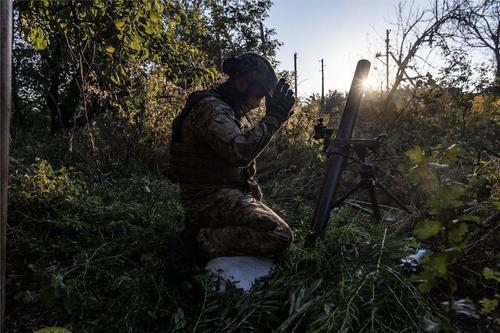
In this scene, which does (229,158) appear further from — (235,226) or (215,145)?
(235,226)

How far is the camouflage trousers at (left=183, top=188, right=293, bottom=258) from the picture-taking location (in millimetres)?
2633

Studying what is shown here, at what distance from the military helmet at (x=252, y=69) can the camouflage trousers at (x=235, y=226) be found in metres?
0.73

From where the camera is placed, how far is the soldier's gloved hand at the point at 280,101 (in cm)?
266

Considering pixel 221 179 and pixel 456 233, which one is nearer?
pixel 456 233

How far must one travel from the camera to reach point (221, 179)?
9.34ft

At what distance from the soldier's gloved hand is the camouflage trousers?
563 millimetres

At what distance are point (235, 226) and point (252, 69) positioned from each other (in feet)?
3.27

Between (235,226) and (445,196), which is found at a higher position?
(445,196)

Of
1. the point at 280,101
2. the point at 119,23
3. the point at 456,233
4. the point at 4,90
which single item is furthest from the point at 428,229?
the point at 119,23

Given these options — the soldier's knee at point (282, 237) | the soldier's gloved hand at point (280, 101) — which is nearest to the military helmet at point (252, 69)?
the soldier's gloved hand at point (280, 101)

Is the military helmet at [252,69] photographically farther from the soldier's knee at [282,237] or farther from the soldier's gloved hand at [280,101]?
the soldier's knee at [282,237]

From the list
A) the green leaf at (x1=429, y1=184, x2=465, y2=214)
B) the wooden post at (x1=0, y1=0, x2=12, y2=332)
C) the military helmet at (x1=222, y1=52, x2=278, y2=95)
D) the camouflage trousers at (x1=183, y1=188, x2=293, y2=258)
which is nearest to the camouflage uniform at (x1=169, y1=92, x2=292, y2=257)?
the camouflage trousers at (x1=183, y1=188, x2=293, y2=258)

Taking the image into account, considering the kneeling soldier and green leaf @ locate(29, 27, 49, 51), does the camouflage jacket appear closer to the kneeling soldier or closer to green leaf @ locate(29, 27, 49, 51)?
the kneeling soldier

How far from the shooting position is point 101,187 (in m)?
4.57
